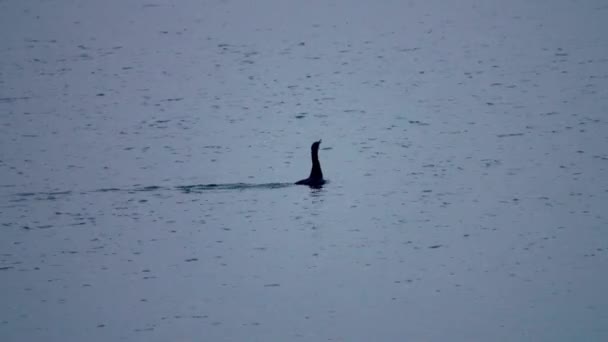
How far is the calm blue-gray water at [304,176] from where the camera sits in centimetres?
1535

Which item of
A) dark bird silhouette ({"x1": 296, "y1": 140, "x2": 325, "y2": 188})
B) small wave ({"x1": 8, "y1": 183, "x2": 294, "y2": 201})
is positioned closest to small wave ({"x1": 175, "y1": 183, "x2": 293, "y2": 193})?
small wave ({"x1": 8, "y1": 183, "x2": 294, "y2": 201})

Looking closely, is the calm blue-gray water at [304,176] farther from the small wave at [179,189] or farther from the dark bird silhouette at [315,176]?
the dark bird silhouette at [315,176]

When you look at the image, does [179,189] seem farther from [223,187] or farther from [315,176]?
[315,176]

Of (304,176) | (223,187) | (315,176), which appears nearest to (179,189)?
(223,187)

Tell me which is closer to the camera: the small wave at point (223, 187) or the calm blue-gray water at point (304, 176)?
the calm blue-gray water at point (304, 176)

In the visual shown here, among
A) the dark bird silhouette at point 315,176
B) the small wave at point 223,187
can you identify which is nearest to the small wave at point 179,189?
the small wave at point 223,187

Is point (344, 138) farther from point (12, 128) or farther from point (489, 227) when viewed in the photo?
point (489, 227)

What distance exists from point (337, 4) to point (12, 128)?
86.5 feet

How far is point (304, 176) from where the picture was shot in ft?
84.8

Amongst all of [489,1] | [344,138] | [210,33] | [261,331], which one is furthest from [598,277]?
[489,1]

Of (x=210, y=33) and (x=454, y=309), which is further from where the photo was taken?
(x=210, y=33)

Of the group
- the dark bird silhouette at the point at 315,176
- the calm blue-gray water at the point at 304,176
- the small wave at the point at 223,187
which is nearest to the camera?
the calm blue-gray water at the point at 304,176

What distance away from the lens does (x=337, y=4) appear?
54125 mm

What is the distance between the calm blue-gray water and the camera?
50.4ft
